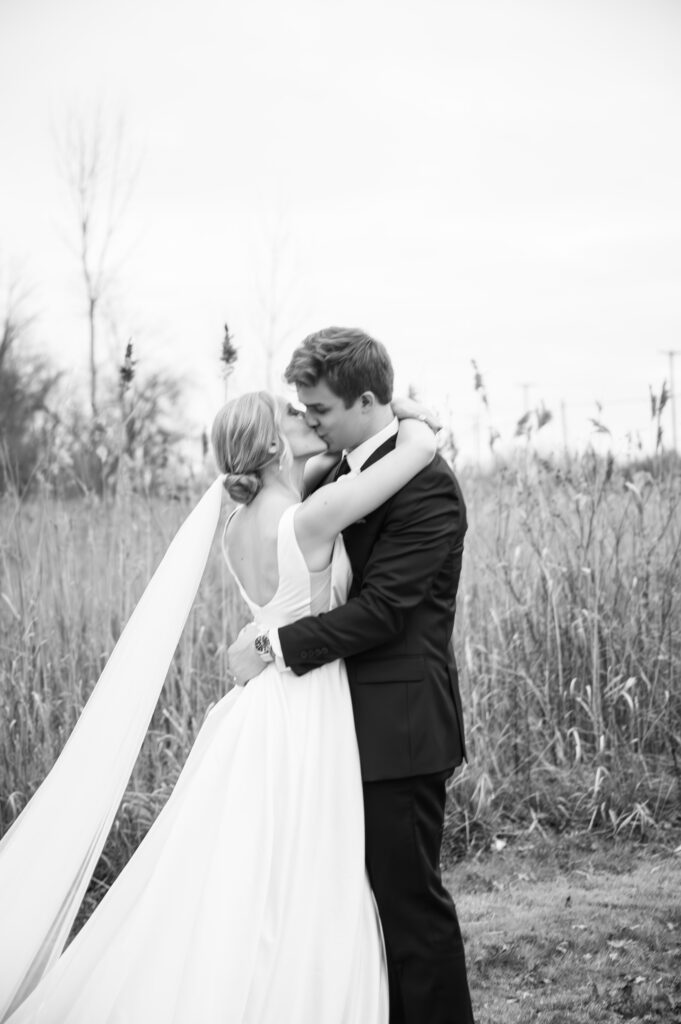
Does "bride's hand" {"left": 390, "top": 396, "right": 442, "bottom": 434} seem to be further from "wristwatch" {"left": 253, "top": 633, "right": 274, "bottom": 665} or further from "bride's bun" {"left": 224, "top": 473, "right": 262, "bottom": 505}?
"wristwatch" {"left": 253, "top": 633, "right": 274, "bottom": 665}

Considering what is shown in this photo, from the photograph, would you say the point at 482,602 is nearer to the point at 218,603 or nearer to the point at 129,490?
the point at 218,603

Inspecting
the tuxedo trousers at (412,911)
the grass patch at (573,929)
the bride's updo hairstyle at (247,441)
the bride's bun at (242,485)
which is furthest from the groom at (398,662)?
the grass patch at (573,929)

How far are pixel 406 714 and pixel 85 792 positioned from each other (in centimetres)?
110

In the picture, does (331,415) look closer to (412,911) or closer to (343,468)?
(343,468)

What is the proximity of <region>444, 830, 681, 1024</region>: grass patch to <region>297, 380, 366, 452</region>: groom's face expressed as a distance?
6.95ft

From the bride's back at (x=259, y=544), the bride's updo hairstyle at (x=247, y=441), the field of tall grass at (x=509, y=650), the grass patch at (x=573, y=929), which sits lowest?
the grass patch at (x=573, y=929)

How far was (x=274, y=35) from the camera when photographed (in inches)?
386

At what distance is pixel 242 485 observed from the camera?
9.41 ft

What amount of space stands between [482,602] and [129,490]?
2.20 m

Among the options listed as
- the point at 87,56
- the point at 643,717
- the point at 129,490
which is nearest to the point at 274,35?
the point at 87,56

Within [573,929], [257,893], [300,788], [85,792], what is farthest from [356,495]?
[573,929]

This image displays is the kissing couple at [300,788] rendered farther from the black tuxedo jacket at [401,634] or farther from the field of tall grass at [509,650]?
the field of tall grass at [509,650]

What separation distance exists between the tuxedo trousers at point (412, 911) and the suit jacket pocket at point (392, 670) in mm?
294

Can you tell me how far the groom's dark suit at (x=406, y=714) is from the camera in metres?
2.69
